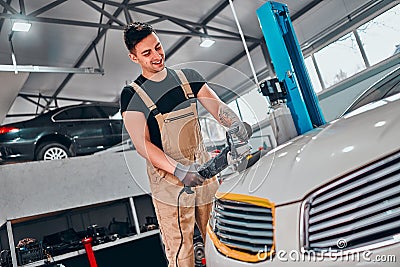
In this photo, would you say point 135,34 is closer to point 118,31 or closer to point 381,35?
point 381,35

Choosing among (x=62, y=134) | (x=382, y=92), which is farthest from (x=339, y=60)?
(x=382, y=92)

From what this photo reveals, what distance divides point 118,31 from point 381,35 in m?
4.62

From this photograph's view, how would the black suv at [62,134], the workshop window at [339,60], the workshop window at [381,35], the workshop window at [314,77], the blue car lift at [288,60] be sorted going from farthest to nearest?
the workshop window at [314,77] → the workshop window at [339,60] → the workshop window at [381,35] → the black suv at [62,134] → the blue car lift at [288,60]

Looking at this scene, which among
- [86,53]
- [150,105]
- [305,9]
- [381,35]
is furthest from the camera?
[86,53]

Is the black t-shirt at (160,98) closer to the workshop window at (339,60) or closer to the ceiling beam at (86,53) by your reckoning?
the ceiling beam at (86,53)

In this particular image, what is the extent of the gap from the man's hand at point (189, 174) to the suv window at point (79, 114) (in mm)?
4565

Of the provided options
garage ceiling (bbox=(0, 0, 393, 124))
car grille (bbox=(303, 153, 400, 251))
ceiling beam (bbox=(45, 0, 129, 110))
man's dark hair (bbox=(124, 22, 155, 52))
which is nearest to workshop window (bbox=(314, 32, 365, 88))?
garage ceiling (bbox=(0, 0, 393, 124))

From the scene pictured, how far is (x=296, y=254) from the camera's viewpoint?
0.84m

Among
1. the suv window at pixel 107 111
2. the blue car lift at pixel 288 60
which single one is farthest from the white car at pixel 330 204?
the suv window at pixel 107 111

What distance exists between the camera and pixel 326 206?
847 millimetres

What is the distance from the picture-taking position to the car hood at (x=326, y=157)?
0.84 meters

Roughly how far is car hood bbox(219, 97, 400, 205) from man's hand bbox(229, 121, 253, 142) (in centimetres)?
11

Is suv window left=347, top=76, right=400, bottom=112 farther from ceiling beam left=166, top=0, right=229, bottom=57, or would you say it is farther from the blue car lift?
ceiling beam left=166, top=0, right=229, bottom=57

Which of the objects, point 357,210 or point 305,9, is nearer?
point 357,210
